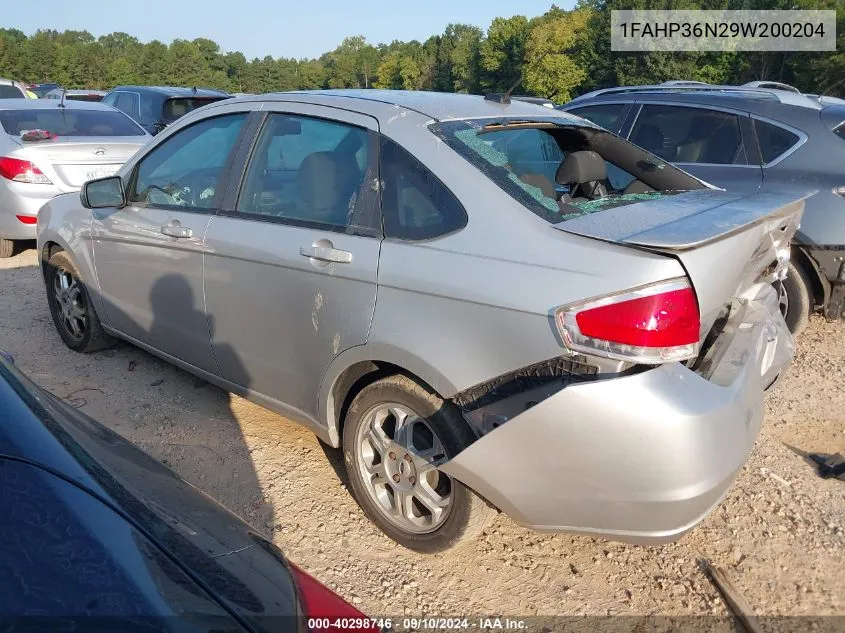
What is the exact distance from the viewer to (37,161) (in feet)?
21.4

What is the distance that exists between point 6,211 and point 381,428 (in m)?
5.66

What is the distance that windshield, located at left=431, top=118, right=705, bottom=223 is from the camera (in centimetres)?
255

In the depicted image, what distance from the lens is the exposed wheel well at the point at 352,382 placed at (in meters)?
2.69

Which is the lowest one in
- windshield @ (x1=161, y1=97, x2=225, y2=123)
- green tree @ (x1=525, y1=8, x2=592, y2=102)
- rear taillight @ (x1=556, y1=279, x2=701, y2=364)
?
rear taillight @ (x1=556, y1=279, x2=701, y2=364)

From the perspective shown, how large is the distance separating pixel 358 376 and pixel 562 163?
1.47 m

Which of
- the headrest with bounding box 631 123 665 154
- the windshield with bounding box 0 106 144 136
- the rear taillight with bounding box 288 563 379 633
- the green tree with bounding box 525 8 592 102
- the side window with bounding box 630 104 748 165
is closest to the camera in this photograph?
the rear taillight with bounding box 288 563 379 633

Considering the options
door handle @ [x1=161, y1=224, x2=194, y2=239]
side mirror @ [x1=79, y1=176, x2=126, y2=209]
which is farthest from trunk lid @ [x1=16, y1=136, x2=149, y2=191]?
door handle @ [x1=161, y1=224, x2=194, y2=239]

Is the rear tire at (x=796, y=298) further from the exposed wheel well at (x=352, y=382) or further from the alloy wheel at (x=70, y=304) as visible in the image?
the alloy wheel at (x=70, y=304)

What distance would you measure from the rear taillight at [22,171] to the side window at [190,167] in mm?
3300

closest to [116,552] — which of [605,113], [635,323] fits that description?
[635,323]

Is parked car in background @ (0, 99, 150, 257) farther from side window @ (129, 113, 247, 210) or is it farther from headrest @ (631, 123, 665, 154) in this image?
headrest @ (631, 123, 665, 154)

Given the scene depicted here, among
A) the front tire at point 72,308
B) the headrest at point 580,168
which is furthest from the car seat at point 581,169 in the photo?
the front tire at point 72,308

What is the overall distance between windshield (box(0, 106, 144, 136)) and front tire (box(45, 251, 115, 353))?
317 centimetres

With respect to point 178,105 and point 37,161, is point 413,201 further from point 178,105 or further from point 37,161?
point 178,105
